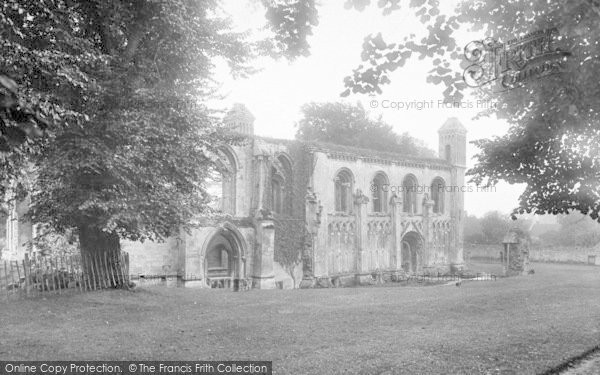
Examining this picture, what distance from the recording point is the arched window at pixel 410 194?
36.0 meters

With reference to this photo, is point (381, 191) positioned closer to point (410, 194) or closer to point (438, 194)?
point (410, 194)

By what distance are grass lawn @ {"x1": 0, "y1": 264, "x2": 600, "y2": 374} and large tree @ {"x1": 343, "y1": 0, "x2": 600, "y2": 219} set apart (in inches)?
116

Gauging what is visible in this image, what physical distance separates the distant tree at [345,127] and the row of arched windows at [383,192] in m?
14.1

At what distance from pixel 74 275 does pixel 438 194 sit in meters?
28.5

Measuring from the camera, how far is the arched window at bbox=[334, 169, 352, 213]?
105 ft

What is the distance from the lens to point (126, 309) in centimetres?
1328

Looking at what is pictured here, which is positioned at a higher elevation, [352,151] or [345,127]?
[345,127]

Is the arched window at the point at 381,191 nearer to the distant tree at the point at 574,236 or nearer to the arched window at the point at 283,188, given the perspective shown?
the arched window at the point at 283,188

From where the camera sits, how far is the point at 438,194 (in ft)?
125

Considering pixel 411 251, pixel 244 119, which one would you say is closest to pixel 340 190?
pixel 244 119

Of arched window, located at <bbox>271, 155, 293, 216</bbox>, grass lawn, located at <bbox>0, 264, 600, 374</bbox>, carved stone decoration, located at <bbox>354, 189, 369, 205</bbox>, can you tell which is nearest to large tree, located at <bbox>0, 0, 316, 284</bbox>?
grass lawn, located at <bbox>0, 264, 600, 374</bbox>

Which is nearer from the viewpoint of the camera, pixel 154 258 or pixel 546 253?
pixel 154 258

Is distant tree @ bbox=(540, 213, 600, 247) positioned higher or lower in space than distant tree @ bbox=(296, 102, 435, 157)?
lower

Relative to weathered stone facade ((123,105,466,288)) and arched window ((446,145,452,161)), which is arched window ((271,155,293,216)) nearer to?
weathered stone facade ((123,105,466,288))
